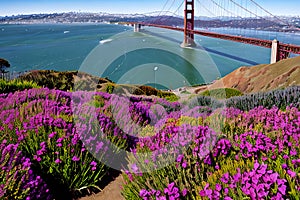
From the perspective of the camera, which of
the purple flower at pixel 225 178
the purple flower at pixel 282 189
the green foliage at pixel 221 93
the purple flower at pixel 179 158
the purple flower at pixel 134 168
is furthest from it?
the green foliage at pixel 221 93

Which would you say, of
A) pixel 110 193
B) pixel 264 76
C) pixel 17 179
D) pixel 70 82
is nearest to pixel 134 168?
pixel 110 193

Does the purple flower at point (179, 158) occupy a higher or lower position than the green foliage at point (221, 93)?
higher

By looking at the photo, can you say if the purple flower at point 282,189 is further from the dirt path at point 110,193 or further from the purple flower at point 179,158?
the dirt path at point 110,193

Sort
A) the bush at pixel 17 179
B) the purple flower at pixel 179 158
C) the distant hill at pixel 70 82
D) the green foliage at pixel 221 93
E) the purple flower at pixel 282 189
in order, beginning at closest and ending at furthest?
the purple flower at pixel 282 189 < the bush at pixel 17 179 < the purple flower at pixel 179 158 < the green foliage at pixel 221 93 < the distant hill at pixel 70 82

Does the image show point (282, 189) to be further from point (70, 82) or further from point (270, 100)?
point (70, 82)

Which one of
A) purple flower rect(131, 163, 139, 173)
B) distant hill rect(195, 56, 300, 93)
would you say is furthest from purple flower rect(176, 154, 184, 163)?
distant hill rect(195, 56, 300, 93)

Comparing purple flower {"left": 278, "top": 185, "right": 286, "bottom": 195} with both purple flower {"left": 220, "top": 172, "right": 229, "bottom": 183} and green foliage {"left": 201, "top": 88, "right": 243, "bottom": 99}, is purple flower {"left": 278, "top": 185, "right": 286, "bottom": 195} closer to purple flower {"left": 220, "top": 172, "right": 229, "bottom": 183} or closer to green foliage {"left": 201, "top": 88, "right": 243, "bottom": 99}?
purple flower {"left": 220, "top": 172, "right": 229, "bottom": 183}

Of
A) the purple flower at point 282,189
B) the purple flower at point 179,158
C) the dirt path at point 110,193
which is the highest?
the purple flower at point 282,189

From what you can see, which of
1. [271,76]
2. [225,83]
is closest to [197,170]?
[271,76]

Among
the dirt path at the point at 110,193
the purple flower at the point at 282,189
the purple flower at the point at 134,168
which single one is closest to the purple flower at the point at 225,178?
the purple flower at the point at 282,189
